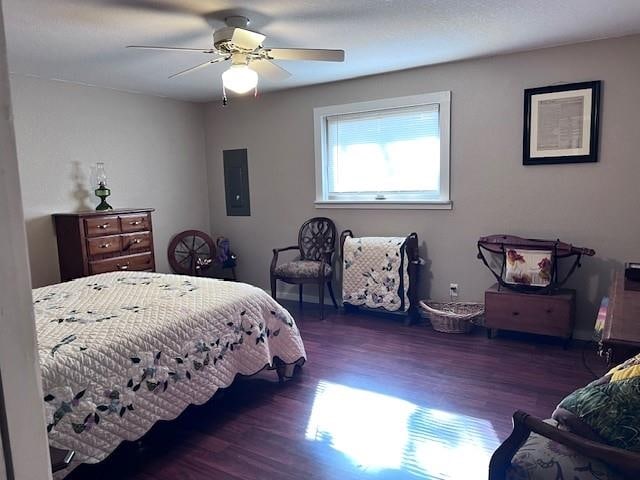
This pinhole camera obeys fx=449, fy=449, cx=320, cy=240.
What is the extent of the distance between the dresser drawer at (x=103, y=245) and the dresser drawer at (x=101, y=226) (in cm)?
5

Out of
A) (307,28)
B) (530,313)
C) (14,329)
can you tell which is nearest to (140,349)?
(14,329)

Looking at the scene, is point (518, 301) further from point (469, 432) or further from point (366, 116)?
point (366, 116)

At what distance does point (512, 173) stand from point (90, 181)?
3831 mm

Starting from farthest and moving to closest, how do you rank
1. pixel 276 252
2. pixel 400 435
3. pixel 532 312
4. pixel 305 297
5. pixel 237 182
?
pixel 237 182 < pixel 305 297 < pixel 276 252 < pixel 532 312 < pixel 400 435

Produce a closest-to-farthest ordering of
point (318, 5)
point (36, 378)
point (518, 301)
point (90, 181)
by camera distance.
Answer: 1. point (36, 378)
2. point (318, 5)
3. point (518, 301)
4. point (90, 181)

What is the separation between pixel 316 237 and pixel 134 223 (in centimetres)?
178

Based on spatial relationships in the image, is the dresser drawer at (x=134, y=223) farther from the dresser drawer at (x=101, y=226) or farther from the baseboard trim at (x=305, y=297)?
the baseboard trim at (x=305, y=297)

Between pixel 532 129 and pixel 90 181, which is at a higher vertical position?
pixel 532 129

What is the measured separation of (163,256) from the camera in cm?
506

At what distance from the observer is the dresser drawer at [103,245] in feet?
12.8

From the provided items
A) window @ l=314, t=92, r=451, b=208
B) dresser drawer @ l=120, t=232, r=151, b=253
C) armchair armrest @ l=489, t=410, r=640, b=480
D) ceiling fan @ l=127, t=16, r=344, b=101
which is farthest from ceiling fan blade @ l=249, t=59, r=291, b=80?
Result: armchair armrest @ l=489, t=410, r=640, b=480

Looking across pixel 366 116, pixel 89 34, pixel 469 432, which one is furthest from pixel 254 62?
pixel 469 432

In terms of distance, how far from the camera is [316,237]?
4.71m

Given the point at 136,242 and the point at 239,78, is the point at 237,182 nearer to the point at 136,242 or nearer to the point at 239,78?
the point at 136,242
